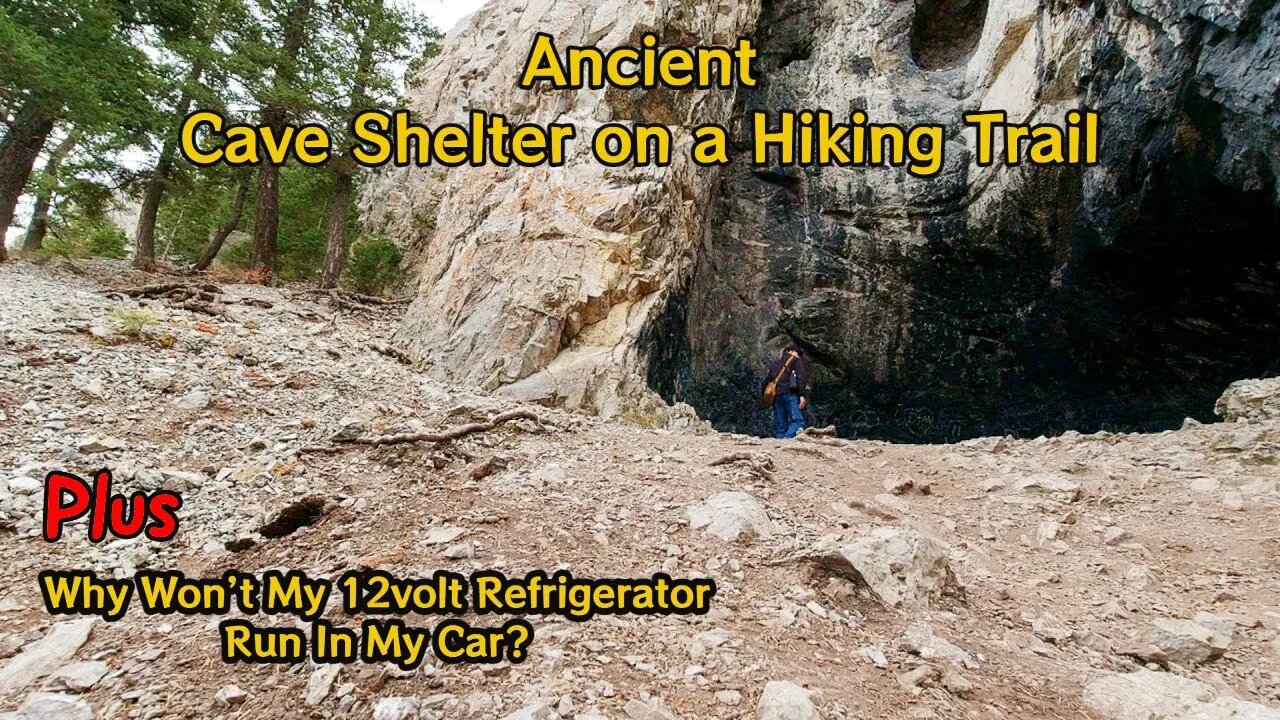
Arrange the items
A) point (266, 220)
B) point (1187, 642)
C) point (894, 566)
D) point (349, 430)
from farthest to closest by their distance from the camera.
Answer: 1. point (266, 220)
2. point (349, 430)
3. point (894, 566)
4. point (1187, 642)

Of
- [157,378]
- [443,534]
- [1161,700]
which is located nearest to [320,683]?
[443,534]

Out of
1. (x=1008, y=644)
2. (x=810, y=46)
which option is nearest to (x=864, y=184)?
(x=810, y=46)

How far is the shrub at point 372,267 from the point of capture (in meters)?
17.3

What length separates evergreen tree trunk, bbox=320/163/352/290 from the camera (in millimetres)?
15758

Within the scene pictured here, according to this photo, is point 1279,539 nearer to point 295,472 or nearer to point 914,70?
point 295,472

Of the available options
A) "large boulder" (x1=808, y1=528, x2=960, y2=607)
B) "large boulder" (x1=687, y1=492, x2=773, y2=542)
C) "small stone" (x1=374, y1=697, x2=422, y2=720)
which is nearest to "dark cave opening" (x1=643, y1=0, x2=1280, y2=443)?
"large boulder" (x1=687, y1=492, x2=773, y2=542)

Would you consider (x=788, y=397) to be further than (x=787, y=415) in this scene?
No

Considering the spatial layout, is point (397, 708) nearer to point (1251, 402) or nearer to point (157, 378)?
point (157, 378)

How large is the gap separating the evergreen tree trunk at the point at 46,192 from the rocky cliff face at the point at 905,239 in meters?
7.77

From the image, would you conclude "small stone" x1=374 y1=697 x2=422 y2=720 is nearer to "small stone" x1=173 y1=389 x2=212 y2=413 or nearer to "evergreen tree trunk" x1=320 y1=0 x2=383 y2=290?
"small stone" x1=173 y1=389 x2=212 y2=413

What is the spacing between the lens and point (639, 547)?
13.6 ft

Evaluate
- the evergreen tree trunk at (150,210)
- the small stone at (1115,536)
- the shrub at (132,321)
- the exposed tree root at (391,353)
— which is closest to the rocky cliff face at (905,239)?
the exposed tree root at (391,353)

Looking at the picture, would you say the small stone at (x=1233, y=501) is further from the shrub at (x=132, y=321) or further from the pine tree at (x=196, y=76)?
the pine tree at (x=196, y=76)

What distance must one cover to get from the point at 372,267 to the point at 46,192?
696cm
